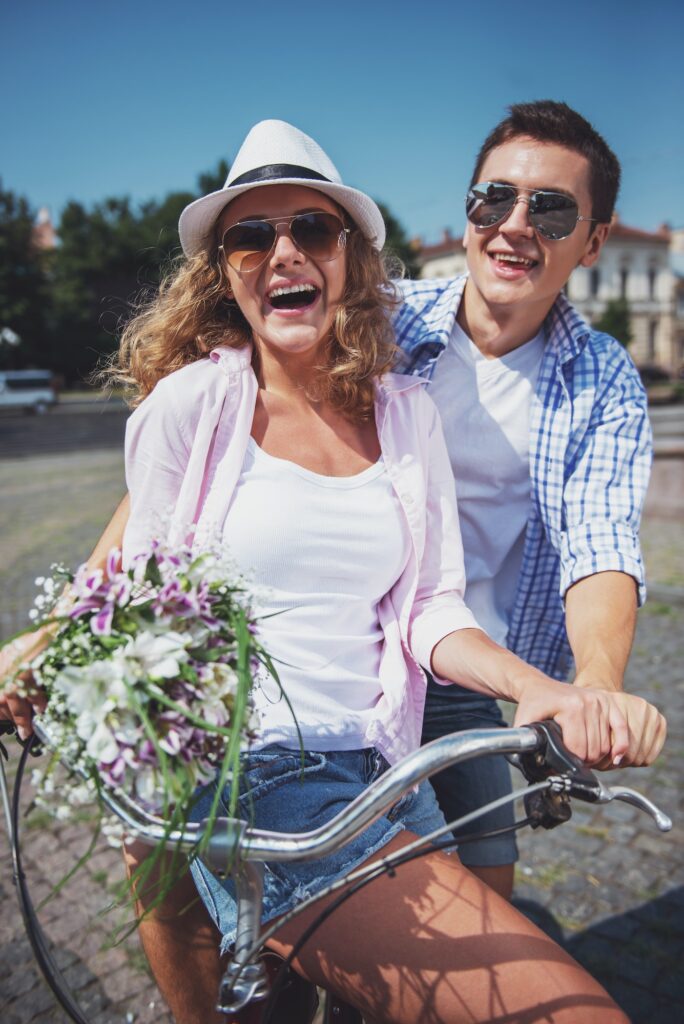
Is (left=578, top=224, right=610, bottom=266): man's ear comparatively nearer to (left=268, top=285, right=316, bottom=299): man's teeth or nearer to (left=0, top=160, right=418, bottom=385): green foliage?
(left=268, top=285, right=316, bottom=299): man's teeth

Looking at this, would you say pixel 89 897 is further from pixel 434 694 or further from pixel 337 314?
pixel 337 314

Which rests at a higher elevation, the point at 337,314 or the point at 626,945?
the point at 337,314

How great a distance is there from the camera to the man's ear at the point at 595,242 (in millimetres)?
2608

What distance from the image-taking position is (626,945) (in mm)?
3137

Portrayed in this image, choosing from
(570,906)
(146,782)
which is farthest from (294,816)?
(570,906)

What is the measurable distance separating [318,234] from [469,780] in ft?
5.12

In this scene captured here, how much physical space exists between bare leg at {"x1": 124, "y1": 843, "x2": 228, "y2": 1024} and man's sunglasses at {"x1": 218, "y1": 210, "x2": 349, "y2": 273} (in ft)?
4.66

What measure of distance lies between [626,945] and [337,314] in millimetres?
2579

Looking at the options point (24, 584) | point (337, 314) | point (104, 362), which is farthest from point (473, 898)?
point (24, 584)

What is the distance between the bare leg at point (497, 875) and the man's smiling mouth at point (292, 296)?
5.39ft

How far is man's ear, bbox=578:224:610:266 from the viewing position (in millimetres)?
2608

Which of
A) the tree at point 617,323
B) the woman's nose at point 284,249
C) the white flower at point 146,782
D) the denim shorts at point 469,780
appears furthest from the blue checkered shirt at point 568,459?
the tree at point 617,323

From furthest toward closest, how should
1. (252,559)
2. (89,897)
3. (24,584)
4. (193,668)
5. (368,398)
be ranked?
1. (24,584)
2. (89,897)
3. (368,398)
4. (252,559)
5. (193,668)

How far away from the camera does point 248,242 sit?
2057mm
